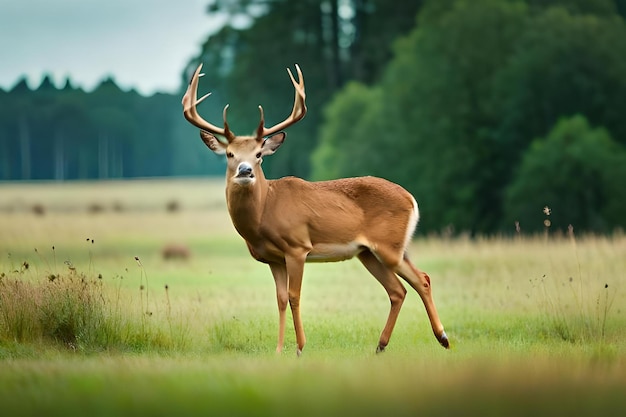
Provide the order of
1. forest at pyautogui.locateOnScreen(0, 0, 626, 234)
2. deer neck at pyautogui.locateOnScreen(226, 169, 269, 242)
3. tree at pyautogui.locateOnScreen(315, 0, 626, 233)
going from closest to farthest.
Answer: deer neck at pyautogui.locateOnScreen(226, 169, 269, 242)
forest at pyautogui.locateOnScreen(0, 0, 626, 234)
tree at pyautogui.locateOnScreen(315, 0, 626, 233)

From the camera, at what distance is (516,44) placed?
4028 centimetres

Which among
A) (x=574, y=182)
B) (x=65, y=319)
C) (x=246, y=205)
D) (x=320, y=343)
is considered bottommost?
(x=574, y=182)

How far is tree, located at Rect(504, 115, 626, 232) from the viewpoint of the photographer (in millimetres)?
37156

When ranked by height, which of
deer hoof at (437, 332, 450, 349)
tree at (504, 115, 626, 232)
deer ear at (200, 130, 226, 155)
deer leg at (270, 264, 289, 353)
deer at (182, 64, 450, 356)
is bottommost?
tree at (504, 115, 626, 232)

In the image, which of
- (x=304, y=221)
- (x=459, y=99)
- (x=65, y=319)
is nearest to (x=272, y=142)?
(x=304, y=221)

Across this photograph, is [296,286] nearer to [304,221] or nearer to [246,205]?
[304,221]

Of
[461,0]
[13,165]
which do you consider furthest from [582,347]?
[13,165]

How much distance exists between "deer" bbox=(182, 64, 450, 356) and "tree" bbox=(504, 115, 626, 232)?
26.0 metres

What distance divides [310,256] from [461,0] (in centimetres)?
3261

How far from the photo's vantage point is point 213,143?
37.2 feet

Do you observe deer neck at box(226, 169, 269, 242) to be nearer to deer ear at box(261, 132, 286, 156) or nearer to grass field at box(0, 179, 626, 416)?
deer ear at box(261, 132, 286, 156)

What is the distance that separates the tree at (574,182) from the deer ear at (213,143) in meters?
27.0

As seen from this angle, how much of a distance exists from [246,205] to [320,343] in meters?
2.24

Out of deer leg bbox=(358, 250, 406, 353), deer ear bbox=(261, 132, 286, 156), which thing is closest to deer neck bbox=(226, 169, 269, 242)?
deer ear bbox=(261, 132, 286, 156)
